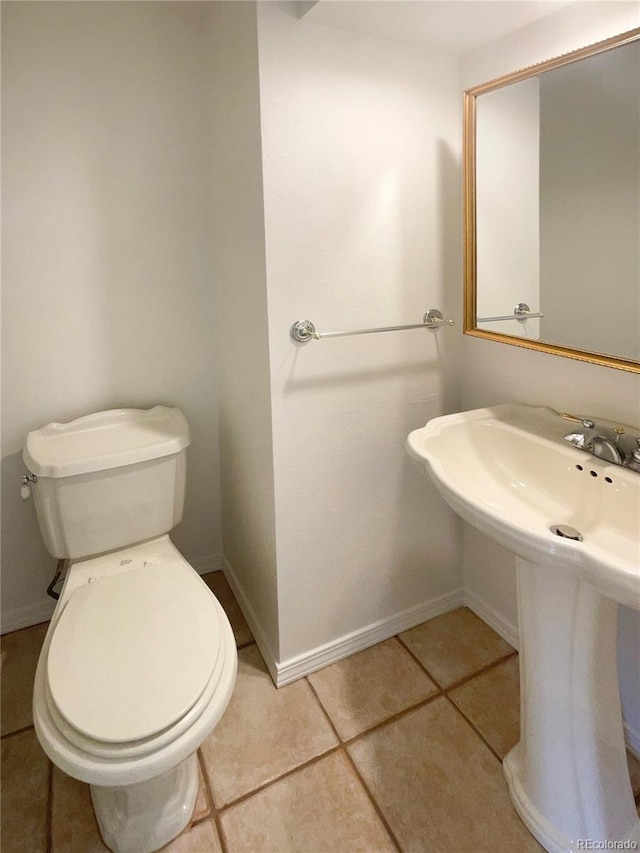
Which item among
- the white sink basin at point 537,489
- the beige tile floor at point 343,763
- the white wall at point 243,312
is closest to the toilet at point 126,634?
the beige tile floor at point 343,763

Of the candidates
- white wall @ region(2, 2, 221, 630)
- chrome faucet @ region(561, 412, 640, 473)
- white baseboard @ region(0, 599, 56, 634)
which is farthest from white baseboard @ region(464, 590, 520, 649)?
white baseboard @ region(0, 599, 56, 634)

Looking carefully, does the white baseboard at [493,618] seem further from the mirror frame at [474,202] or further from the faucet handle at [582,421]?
the mirror frame at [474,202]

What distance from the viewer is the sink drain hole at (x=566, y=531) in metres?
1.11

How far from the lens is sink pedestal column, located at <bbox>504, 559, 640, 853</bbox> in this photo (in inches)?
40.6

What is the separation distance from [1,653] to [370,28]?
7.04 feet

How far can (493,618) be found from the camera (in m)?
1.75

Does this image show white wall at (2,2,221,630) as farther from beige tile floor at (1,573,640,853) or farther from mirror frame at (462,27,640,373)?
mirror frame at (462,27,640,373)

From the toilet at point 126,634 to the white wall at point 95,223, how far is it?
0.17 meters

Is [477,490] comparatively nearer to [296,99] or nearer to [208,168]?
[296,99]

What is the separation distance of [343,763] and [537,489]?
2.86 ft

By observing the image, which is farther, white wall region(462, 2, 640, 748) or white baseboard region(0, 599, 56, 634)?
white baseboard region(0, 599, 56, 634)

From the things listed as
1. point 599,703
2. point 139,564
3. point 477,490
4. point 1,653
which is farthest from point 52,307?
point 599,703

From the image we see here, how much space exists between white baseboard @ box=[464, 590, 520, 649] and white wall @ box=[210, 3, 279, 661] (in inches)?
29.4

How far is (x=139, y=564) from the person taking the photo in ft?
4.79
